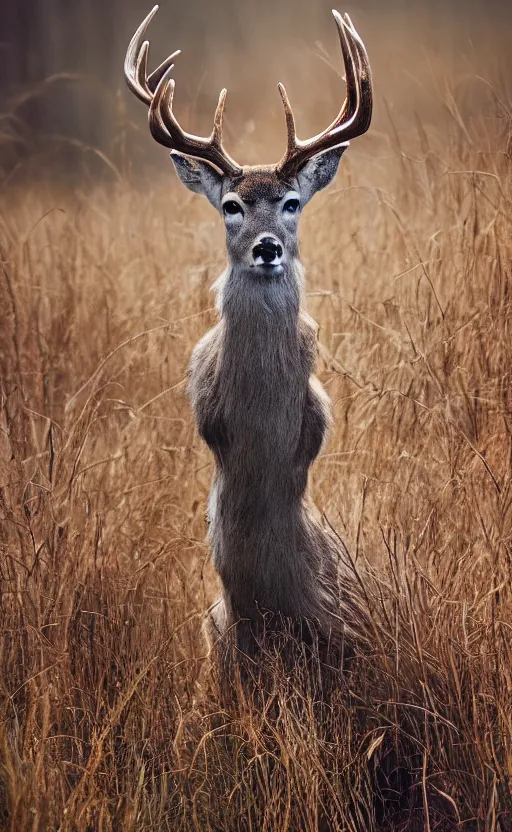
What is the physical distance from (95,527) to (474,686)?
1312 mm

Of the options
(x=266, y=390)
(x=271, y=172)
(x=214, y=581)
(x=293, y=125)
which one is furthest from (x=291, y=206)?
(x=214, y=581)

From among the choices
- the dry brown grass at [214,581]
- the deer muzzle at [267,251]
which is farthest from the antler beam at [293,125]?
the dry brown grass at [214,581]

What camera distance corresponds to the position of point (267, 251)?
9.90 feet

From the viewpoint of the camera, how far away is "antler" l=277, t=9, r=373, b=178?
10.3ft

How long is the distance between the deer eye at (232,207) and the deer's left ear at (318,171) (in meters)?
0.21

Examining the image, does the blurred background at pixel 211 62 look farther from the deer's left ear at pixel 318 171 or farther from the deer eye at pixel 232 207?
the deer eye at pixel 232 207

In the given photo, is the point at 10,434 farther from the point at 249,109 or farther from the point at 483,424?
the point at 249,109

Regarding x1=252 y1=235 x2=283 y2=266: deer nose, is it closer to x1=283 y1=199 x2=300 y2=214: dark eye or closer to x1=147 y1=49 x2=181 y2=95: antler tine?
x1=283 y1=199 x2=300 y2=214: dark eye

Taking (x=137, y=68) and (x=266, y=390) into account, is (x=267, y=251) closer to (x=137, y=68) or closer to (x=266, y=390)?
(x=266, y=390)

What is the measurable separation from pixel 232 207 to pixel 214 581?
141 centimetres

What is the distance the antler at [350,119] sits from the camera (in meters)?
3.15

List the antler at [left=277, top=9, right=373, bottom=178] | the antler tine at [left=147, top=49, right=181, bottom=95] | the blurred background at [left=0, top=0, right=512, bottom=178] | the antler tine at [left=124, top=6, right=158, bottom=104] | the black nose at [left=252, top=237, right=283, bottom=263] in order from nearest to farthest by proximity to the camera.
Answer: the black nose at [left=252, top=237, right=283, bottom=263] < the antler at [left=277, top=9, right=373, bottom=178] < the antler tine at [left=124, top=6, right=158, bottom=104] < the antler tine at [left=147, top=49, right=181, bottom=95] < the blurred background at [left=0, top=0, right=512, bottom=178]

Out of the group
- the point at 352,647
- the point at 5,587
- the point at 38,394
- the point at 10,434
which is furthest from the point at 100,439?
the point at 352,647

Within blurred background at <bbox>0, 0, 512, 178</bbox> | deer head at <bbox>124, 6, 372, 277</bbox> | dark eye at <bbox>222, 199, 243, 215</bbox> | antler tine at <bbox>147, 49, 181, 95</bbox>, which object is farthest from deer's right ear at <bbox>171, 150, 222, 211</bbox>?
blurred background at <bbox>0, 0, 512, 178</bbox>
